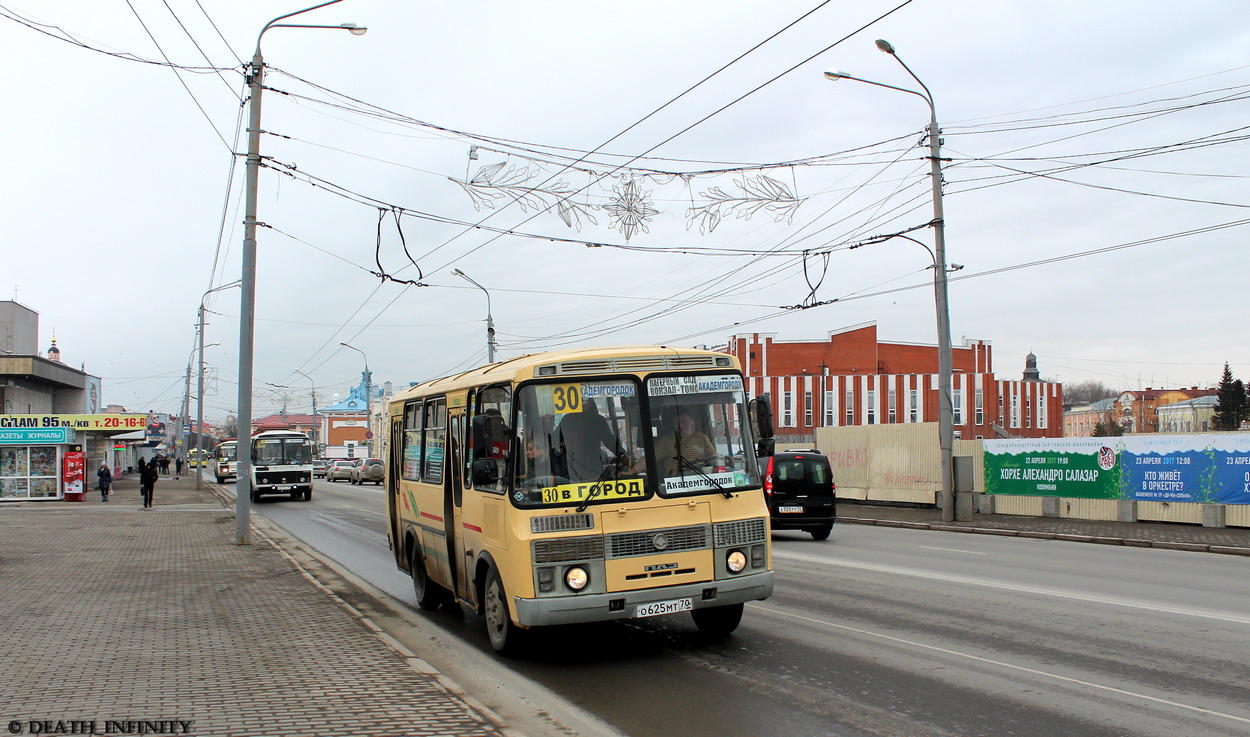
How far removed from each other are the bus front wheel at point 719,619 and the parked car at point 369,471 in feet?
177

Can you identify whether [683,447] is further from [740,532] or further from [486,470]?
[486,470]

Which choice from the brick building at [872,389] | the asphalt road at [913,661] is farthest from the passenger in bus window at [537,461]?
the brick building at [872,389]

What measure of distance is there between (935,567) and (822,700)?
807cm

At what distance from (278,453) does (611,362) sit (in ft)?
115

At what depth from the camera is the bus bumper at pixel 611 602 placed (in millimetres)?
7250

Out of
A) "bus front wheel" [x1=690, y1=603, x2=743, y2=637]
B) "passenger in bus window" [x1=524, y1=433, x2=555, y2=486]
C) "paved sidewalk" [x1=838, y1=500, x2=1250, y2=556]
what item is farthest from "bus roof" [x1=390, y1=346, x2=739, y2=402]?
"paved sidewalk" [x1=838, y1=500, x2=1250, y2=556]

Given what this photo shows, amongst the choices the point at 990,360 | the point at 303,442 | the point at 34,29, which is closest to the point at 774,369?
the point at 990,360

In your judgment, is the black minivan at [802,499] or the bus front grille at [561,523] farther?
the black minivan at [802,499]

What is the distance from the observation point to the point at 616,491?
7.53 m

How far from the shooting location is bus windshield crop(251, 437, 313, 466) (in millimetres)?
39469

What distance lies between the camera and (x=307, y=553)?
17500 millimetres

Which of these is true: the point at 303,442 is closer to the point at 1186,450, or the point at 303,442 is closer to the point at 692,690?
the point at 1186,450

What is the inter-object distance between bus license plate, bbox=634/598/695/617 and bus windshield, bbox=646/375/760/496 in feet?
2.82

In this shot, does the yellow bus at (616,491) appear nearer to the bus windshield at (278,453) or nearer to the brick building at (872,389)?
the bus windshield at (278,453)
